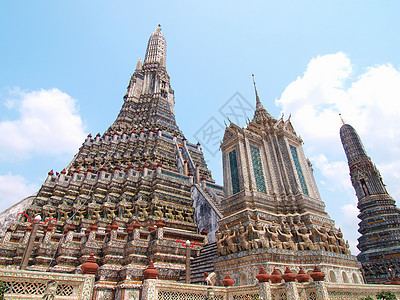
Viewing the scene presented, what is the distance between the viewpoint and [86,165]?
24.8m

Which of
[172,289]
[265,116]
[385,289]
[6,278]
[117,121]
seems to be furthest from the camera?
[117,121]

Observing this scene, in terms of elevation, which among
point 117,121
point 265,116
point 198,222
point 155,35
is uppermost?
point 155,35

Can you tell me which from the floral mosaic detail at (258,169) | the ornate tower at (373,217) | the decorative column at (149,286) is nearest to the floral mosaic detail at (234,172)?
the floral mosaic detail at (258,169)

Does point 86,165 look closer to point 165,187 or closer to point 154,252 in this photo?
point 165,187

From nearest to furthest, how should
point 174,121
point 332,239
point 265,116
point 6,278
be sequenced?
point 6,278 → point 332,239 → point 265,116 → point 174,121

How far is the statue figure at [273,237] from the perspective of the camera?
381 inches

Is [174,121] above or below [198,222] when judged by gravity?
above

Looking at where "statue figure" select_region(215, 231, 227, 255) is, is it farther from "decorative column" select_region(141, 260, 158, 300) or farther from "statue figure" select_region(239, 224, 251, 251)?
"decorative column" select_region(141, 260, 158, 300)

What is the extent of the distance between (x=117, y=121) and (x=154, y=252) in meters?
27.5

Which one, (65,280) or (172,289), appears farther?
(172,289)

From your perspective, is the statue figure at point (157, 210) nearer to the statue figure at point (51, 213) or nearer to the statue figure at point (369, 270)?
the statue figure at point (51, 213)

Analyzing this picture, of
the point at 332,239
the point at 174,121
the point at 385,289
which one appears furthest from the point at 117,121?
the point at 385,289

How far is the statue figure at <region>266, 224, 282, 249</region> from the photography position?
9688 mm

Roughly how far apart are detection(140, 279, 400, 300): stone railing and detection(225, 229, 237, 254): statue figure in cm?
297
